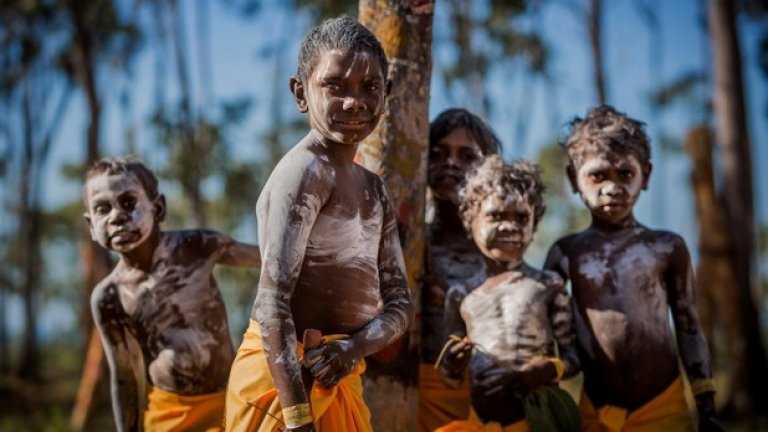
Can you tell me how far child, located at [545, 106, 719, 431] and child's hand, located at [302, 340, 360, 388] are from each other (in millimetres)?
1325

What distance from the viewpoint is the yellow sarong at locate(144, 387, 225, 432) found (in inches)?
128

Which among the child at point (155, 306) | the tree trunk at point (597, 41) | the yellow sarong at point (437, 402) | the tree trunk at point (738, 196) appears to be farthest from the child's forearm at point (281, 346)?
the tree trunk at point (597, 41)

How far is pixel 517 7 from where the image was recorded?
1422 centimetres

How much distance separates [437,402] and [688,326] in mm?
1105

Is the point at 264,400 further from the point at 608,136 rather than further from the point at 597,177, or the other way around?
the point at 608,136

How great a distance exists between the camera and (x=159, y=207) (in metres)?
3.50

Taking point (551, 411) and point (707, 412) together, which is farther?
point (707, 412)

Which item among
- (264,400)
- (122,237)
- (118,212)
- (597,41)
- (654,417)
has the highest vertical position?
(597,41)

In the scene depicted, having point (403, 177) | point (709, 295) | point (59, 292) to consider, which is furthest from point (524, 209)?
point (59, 292)

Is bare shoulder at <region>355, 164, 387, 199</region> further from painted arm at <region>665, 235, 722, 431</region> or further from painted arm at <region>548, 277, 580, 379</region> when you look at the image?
painted arm at <region>665, 235, 722, 431</region>

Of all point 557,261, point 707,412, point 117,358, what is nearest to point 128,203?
point 117,358

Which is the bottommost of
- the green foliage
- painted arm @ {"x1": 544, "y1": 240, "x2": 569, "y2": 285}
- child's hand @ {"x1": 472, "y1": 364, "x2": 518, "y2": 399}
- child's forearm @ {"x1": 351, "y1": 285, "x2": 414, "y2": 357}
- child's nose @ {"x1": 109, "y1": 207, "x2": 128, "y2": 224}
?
the green foliage

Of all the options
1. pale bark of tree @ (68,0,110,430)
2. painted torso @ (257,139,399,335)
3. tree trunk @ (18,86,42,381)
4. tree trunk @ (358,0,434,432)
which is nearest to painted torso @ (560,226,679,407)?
tree trunk @ (358,0,434,432)

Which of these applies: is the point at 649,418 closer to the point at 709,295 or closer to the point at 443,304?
the point at 443,304
